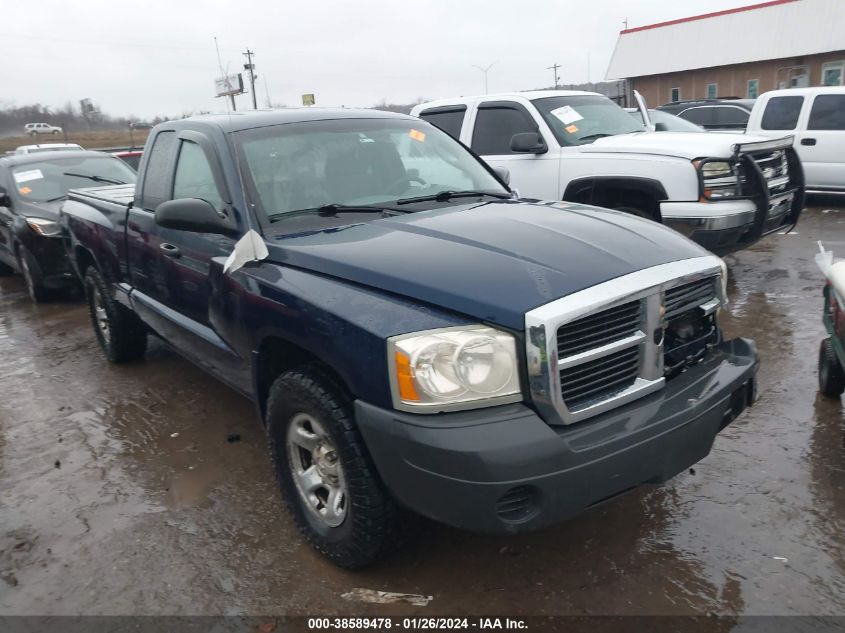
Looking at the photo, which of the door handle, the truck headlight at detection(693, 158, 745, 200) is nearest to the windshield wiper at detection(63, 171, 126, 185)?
the door handle

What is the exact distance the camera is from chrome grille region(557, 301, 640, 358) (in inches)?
91.1

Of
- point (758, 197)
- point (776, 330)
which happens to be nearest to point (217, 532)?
point (776, 330)

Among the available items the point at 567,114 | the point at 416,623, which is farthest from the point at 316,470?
the point at 567,114

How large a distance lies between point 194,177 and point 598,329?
8.15ft

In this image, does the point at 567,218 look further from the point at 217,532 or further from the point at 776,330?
the point at 776,330

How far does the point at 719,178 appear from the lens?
576cm

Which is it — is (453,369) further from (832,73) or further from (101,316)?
(832,73)

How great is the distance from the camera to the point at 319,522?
287cm

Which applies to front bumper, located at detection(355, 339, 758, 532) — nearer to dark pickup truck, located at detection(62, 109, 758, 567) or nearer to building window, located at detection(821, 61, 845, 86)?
dark pickup truck, located at detection(62, 109, 758, 567)

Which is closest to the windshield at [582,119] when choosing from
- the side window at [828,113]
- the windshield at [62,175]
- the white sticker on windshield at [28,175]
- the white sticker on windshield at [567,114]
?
the white sticker on windshield at [567,114]

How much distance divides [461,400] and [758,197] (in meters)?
4.68

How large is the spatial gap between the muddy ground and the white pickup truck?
5.29 ft

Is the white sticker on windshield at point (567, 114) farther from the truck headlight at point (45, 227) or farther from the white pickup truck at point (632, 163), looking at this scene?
the truck headlight at point (45, 227)

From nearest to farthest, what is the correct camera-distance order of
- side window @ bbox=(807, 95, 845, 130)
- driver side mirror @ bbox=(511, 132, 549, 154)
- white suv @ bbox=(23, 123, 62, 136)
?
driver side mirror @ bbox=(511, 132, 549, 154) → side window @ bbox=(807, 95, 845, 130) → white suv @ bbox=(23, 123, 62, 136)
